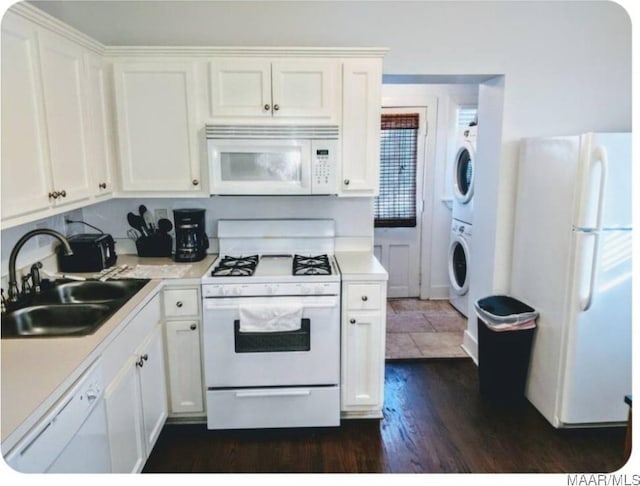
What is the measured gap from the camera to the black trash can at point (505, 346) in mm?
2734

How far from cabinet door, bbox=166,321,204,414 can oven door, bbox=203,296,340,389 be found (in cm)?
9

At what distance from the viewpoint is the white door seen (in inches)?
178

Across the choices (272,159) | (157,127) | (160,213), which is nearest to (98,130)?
(157,127)

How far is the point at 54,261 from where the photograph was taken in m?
2.50

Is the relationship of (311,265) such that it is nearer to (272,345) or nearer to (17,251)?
(272,345)

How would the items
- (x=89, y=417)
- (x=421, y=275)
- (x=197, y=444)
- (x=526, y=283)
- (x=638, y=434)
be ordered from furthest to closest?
(x=421, y=275)
(x=526, y=283)
(x=197, y=444)
(x=89, y=417)
(x=638, y=434)

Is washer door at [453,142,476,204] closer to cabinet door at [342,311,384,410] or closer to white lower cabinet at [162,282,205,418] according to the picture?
cabinet door at [342,311,384,410]

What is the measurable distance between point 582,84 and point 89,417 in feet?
10.7

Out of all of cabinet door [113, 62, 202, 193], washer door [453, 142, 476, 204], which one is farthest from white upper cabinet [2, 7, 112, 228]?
washer door [453, 142, 476, 204]

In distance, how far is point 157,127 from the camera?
102 inches

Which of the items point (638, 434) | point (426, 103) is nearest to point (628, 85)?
point (426, 103)

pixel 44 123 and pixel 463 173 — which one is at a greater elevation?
pixel 44 123

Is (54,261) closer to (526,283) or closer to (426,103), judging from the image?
(526,283)

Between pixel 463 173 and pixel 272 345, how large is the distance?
2.73 metres
